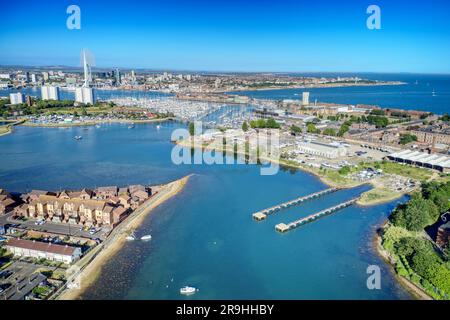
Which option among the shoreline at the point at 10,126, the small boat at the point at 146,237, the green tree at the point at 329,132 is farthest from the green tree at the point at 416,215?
the shoreline at the point at 10,126

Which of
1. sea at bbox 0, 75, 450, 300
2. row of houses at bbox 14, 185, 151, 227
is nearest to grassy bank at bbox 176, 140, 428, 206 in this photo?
sea at bbox 0, 75, 450, 300

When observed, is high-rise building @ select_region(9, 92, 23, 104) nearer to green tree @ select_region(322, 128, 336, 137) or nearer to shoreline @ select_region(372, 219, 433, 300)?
green tree @ select_region(322, 128, 336, 137)

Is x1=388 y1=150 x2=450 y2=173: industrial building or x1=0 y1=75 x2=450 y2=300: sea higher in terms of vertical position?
x1=388 y1=150 x2=450 y2=173: industrial building

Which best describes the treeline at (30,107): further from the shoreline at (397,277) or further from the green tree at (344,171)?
the shoreline at (397,277)

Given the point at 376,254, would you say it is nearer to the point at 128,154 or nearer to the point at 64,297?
the point at 64,297

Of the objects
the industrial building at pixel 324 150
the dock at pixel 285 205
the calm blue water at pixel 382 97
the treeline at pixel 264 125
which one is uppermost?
the calm blue water at pixel 382 97

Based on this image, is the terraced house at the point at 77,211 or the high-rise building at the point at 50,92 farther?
the high-rise building at the point at 50,92
